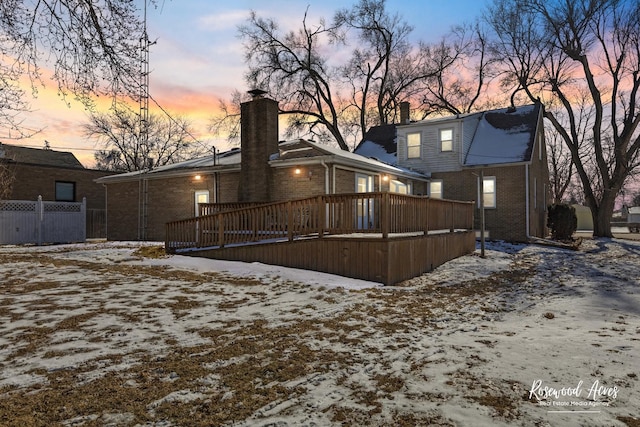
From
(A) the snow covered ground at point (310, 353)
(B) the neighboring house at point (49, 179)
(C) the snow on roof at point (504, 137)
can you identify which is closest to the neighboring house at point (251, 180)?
(C) the snow on roof at point (504, 137)

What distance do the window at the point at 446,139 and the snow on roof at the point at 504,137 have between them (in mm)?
1085

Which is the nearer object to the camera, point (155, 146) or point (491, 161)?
point (491, 161)

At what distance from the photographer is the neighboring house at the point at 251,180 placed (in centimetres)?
1489

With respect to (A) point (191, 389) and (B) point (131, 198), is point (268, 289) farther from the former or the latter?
(B) point (131, 198)

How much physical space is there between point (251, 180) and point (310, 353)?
1188cm

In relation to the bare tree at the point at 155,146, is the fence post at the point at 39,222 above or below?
below

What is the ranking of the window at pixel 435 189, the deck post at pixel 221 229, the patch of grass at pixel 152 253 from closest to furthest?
the deck post at pixel 221 229 → the patch of grass at pixel 152 253 → the window at pixel 435 189

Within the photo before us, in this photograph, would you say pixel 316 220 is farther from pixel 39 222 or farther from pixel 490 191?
pixel 39 222

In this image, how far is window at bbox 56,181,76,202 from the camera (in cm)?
2470

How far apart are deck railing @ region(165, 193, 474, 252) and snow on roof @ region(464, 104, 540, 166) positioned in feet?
22.8

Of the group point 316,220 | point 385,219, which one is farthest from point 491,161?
point 385,219

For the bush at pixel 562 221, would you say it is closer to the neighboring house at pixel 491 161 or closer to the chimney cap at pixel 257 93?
the neighboring house at pixel 491 161

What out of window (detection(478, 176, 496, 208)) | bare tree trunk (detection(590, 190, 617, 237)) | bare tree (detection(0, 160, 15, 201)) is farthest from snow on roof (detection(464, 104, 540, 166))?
bare tree (detection(0, 160, 15, 201))

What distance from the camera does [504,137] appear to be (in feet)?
68.6
